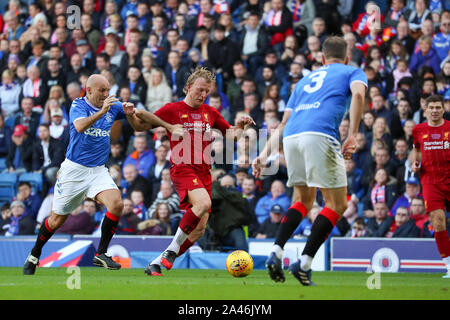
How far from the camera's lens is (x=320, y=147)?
762 centimetres

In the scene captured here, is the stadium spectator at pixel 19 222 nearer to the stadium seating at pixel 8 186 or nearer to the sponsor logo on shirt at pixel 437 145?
the stadium seating at pixel 8 186

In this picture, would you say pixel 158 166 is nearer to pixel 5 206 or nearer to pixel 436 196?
pixel 5 206

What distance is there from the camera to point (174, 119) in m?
10.2

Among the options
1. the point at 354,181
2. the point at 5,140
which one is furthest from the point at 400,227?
the point at 5,140

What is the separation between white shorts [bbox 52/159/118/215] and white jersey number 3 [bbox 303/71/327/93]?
3416 millimetres

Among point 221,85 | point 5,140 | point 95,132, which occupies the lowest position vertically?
point 5,140

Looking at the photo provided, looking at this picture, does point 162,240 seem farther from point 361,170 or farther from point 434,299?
point 434,299

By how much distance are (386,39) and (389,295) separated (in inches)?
470

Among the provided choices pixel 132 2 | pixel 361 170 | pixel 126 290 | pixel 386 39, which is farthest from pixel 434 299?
pixel 132 2

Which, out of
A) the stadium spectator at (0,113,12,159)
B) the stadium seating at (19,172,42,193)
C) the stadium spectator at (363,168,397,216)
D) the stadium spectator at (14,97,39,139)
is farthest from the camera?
the stadium spectator at (0,113,12,159)

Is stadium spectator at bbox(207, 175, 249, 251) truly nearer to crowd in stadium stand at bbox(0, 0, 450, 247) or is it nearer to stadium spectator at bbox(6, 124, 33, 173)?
crowd in stadium stand at bbox(0, 0, 450, 247)

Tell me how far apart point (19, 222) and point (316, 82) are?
10.5 meters

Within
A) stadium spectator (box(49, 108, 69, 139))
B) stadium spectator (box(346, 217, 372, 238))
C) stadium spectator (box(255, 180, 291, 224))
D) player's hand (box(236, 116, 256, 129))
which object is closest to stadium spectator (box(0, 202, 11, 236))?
stadium spectator (box(49, 108, 69, 139))

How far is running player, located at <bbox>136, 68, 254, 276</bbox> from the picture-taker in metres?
9.87
